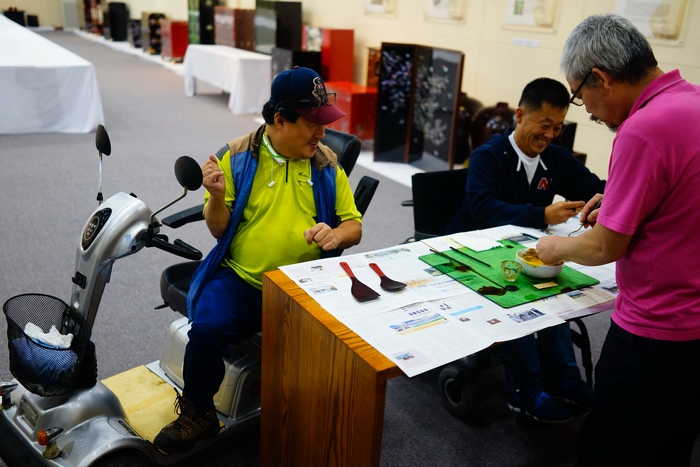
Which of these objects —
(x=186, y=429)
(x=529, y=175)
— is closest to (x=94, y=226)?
(x=186, y=429)

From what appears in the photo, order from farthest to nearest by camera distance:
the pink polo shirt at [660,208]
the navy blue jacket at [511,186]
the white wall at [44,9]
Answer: the white wall at [44,9]
the navy blue jacket at [511,186]
the pink polo shirt at [660,208]

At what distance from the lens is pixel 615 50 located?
1227mm

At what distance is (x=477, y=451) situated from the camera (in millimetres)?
1985

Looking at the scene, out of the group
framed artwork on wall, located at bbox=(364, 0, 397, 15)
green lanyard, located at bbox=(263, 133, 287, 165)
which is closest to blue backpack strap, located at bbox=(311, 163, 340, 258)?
green lanyard, located at bbox=(263, 133, 287, 165)

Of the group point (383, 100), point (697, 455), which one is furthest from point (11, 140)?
point (697, 455)

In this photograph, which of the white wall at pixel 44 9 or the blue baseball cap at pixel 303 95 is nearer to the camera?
the blue baseball cap at pixel 303 95

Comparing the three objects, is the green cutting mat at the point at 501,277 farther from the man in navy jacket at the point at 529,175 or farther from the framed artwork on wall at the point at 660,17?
the framed artwork on wall at the point at 660,17

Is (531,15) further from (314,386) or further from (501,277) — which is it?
(314,386)

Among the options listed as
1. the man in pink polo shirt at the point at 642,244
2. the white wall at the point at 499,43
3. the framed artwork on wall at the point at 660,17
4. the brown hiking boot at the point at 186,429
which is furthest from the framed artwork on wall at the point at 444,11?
the brown hiking boot at the point at 186,429

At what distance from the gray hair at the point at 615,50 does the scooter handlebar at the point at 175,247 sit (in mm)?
1037

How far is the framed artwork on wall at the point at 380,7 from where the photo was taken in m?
6.13

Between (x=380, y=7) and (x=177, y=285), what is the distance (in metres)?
5.11

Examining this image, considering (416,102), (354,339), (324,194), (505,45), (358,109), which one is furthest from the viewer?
(358,109)

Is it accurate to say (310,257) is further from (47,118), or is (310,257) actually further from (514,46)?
(47,118)
